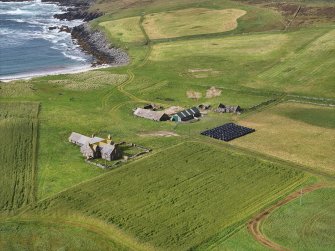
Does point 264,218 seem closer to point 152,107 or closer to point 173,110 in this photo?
point 173,110

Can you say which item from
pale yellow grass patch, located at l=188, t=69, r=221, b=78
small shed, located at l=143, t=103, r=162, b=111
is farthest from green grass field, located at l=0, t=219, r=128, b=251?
pale yellow grass patch, located at l=188, t=69, r=221, b=78

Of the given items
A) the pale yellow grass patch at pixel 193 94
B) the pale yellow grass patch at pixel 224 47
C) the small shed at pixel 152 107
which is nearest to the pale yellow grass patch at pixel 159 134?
the small shed at pixel 152 107

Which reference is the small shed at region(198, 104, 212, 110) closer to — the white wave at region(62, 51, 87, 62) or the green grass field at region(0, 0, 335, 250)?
the green grass field at region(0, 0, 335, 250)

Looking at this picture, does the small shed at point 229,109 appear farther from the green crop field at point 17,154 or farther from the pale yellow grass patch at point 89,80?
the green crop field at point 17,154

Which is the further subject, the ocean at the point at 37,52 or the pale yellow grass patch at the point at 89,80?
the ocean at the point at 37,52

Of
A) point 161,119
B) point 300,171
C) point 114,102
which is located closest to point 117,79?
point 114,102
